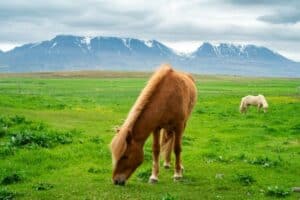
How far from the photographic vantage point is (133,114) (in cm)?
1169

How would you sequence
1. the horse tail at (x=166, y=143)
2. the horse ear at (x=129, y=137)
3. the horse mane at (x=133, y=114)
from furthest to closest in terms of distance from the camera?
the horse tail at (x=166, y=143), the horse ear at (x=129, y=137), the horse mane at (x=133, y=114)

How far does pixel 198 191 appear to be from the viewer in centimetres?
1209

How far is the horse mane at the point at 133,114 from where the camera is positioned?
11.2 m

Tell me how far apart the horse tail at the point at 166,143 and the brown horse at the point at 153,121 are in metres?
0.27

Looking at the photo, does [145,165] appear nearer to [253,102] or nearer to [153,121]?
[153,121]

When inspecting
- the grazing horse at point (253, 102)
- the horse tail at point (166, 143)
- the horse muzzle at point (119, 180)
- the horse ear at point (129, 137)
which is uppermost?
the horse ear at point (129, 137)

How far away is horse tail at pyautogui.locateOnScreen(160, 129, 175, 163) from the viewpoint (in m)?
14.3

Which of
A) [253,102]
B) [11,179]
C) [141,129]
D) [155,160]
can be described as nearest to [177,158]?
[155,160]

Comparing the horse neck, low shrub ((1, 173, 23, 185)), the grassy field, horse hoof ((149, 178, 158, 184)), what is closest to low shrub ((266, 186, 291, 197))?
the grassy field

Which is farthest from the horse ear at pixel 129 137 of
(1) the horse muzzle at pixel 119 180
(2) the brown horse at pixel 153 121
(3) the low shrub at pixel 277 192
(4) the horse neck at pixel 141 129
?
(3) the low shrub at pixel 277 192

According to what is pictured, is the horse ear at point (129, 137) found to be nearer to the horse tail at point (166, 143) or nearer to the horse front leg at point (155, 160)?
the horse front leg at point (155, 160)

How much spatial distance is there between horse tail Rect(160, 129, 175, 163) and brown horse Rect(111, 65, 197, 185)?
27 cm

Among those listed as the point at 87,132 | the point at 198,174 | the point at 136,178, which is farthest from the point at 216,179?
the point at 87,132

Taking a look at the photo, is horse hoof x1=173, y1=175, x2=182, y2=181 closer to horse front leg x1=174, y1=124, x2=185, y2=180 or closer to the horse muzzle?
horse front leg x1=174, y1=124, x2=185, y2=180
